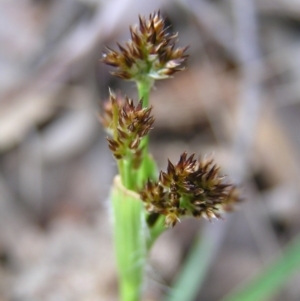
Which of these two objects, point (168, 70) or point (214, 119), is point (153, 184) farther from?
point (214, 119)

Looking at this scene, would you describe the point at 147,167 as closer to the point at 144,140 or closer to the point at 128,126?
the point at 144,140

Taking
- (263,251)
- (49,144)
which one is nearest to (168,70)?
(263,251)

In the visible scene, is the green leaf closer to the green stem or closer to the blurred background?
the blurred background

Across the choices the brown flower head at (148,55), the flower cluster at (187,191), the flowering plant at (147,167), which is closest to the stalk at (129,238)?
the flowering plant at (147,167)

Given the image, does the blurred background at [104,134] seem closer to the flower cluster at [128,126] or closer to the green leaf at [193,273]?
the green leaf at [193,273]

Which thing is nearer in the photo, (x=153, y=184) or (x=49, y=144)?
(x=153, y=184)

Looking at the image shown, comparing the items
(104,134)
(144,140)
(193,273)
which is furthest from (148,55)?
(104,134)
